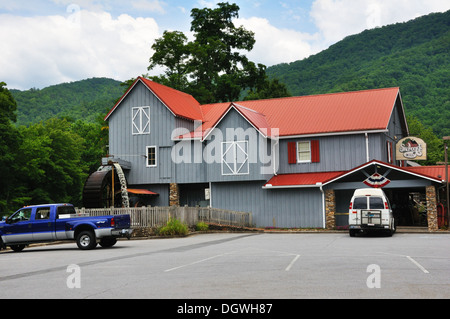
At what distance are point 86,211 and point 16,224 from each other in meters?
6.69

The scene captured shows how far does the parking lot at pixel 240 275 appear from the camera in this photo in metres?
9.75

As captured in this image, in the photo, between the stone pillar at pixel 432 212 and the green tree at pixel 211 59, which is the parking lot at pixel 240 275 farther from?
the green tree at pixel 211 59

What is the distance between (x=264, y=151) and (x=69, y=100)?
80726mm

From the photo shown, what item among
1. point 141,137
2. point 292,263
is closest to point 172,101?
point 141,137

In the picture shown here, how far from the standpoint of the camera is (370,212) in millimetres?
25281

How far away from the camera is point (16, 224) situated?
74.9 feet

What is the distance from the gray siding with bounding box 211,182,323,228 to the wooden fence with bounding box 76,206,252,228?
163cm

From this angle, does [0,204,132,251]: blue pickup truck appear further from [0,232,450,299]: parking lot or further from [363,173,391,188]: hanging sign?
[363,173,391,188]: hanging sign

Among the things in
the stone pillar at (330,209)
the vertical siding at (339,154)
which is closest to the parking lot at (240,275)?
the stone pillar at (330,209)

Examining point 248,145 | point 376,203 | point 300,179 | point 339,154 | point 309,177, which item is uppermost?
point 248,145

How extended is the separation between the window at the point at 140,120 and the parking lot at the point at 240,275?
72.7 feet

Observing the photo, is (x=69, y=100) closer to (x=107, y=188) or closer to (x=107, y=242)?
(x=107, y=188)
